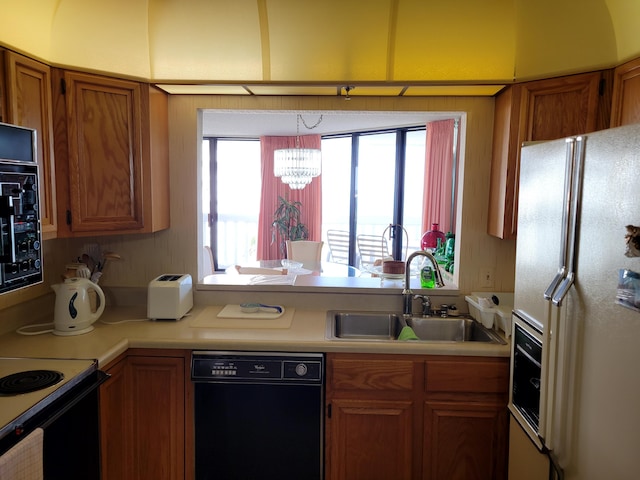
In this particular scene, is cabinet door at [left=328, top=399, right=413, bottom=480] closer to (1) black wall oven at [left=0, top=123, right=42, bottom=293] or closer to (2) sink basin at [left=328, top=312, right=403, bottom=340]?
(2) sink basin at [left=328, top=312, right=403, bottom=340]

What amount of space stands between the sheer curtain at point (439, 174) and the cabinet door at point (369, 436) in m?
3.24

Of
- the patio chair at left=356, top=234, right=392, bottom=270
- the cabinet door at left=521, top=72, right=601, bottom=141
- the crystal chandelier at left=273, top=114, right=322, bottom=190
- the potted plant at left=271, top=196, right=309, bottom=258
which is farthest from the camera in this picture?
the potted plant at left=271, top=196, right=309, bottom=258

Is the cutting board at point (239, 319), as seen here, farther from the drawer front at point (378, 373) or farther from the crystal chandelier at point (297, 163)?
the crystal chandelier at point (297, 163)

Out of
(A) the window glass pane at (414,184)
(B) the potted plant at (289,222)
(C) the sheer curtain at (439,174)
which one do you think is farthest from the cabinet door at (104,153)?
(B) the potted plant at (289,222)

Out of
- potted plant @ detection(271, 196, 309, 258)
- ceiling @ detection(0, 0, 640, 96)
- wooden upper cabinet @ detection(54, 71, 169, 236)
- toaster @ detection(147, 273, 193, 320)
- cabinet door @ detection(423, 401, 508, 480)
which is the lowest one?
A: cabinet door @ detection(423, 401, 508, 480)

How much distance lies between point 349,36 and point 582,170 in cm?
129

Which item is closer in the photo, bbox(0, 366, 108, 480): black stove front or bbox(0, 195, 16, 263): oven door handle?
bbox(0, 366, 108, 480): black stove front

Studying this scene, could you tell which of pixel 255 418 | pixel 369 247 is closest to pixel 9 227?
pixel 255 418

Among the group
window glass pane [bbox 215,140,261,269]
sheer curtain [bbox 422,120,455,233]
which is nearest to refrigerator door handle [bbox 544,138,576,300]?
sheer curtain [bbox 422,120,455,233]

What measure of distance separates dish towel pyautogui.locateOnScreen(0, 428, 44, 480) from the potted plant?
5.32 m

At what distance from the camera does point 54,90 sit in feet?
6.36

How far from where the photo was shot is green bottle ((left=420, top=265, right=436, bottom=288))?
252cm

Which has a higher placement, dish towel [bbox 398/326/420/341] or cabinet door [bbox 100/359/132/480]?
dish towel [bbox 398/326/420/341]

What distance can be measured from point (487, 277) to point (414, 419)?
0.93 meters
